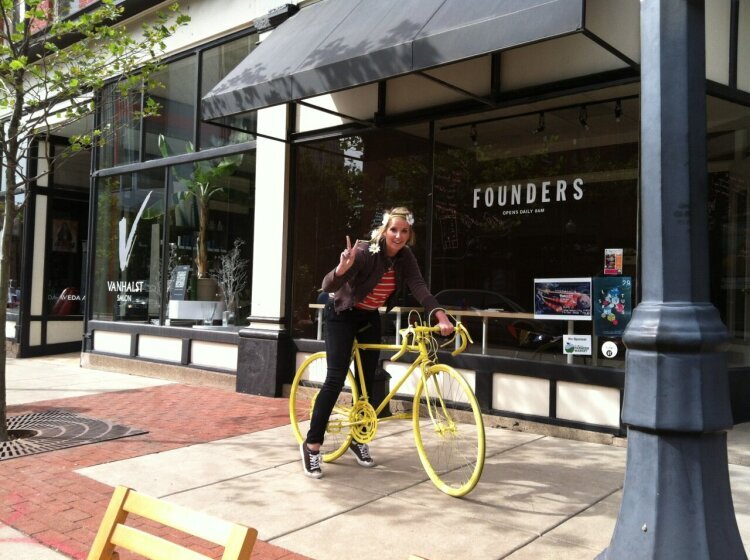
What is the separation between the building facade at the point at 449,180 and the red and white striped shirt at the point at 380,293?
72.3 inches

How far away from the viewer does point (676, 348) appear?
2.24 meters

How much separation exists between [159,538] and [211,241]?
25.6ft

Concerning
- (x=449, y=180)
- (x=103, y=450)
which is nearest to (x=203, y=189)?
(x=449, y=180)

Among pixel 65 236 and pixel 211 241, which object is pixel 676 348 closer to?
pixel 211 241

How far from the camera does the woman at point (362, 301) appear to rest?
456cm

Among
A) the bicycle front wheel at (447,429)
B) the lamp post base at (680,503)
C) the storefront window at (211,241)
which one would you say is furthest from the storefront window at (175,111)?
the lamp post base at (680,503)

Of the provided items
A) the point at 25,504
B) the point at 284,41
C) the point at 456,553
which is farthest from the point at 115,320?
the point at 456,553

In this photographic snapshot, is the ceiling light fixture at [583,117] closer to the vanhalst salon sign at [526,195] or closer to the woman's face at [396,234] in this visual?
the vanhalst salon sign at [526,195]

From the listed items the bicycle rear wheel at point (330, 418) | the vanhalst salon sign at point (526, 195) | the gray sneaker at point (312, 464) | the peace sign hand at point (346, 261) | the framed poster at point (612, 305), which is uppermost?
the vanhalst salon sign at point (526, 195)

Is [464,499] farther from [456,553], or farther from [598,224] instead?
[598,224]

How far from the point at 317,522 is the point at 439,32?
12.4 ft

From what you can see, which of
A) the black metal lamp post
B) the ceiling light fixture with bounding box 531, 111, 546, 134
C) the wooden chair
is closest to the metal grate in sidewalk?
the wooden chair

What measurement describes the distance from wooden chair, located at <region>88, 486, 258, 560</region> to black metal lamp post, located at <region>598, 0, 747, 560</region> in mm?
1343

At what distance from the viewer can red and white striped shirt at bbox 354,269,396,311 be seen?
470cm
